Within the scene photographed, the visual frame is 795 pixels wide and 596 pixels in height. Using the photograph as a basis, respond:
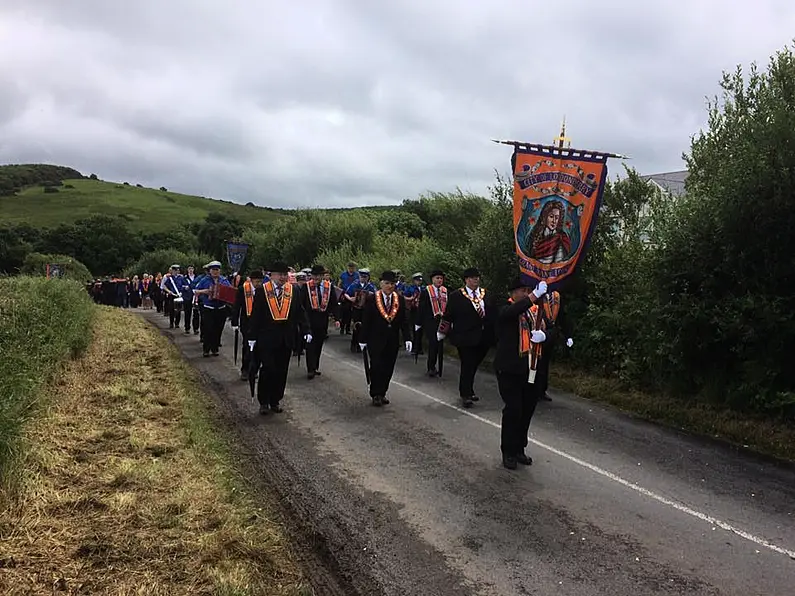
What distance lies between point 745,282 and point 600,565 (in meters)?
5.89

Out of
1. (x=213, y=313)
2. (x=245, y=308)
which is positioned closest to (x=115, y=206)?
(x=213, y=313)

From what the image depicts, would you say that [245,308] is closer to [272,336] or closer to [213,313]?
[272,336]

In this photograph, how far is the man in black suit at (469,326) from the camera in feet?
32.6

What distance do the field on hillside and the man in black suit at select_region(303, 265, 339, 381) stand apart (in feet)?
218

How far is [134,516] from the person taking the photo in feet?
15.6

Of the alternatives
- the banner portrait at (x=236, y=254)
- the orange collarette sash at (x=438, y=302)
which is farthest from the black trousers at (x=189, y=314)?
the orange collarette sash at (x=438, y=302)

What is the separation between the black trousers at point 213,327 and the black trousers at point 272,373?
232 inches

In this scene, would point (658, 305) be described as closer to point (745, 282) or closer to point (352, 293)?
point (745, 282)

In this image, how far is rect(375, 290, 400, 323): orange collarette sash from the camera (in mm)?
9938

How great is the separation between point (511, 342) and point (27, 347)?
5886 mm

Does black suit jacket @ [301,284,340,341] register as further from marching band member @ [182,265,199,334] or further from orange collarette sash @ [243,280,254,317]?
marching band member @ [182,265,199,334]

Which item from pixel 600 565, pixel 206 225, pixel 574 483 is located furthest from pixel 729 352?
pixel 206 225

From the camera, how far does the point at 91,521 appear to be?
465cm

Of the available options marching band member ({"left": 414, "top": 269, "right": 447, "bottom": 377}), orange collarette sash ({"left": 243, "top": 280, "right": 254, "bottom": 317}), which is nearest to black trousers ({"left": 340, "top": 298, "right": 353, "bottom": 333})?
marching band member ({"left": 414, "top": 269, "right": 447, "bottom": 377})
